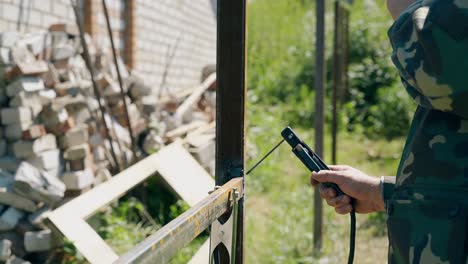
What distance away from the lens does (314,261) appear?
463 centimetres

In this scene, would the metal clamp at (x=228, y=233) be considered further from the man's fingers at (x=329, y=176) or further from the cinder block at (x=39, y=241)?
the cinder block at (x=39, y=241)

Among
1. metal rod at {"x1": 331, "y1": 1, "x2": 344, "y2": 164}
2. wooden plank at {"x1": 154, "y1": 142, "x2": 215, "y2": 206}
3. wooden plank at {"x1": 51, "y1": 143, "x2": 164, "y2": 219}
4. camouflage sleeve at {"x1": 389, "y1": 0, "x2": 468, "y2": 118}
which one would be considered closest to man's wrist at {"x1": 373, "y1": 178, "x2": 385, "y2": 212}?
camouflage sleeve at {"x1": 389, "y1": 0, "x2": 468, "y2": 118}

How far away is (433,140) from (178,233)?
1.99 ft

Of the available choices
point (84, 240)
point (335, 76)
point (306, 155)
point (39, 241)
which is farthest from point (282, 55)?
point (306, 155)

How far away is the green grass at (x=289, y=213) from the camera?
479 cm

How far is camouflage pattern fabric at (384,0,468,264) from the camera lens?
47.7 inches

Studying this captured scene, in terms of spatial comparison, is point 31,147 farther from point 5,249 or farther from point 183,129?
point 183,129

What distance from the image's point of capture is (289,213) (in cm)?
568

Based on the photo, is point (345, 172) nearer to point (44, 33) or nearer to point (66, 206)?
point (66, 206)

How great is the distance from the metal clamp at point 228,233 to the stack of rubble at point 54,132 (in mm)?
2260

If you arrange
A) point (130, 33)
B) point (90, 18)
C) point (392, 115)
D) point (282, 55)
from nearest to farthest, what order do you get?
point (90, 18) < point (130, 33) < point (392, 115) < point (282, 55)

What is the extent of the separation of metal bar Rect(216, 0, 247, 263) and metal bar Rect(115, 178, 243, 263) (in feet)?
0.79

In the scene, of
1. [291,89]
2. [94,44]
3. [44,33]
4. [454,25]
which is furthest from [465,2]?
[291,89]

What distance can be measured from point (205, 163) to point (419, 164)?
12.7 feet
